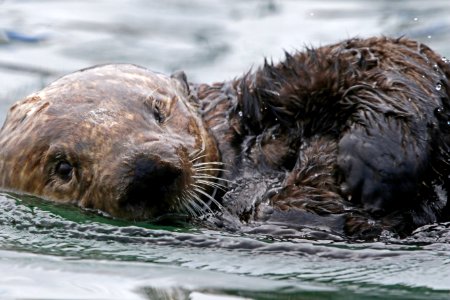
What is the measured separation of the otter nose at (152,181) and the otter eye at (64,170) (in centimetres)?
43

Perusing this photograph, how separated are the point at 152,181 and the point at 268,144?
0.95 meters

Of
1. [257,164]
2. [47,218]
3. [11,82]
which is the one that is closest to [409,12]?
[11,82]

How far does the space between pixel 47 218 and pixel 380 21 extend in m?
5.53

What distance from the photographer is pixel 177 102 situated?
17.4ft

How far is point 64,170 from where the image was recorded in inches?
196

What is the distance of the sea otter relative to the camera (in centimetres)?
474

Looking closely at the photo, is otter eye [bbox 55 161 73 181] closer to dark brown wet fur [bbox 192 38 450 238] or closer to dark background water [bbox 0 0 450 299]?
dark background water [bbox 0 0 450 299]

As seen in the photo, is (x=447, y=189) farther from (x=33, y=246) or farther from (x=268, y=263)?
(x=33, y=246)

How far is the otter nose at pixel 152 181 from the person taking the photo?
179 inches

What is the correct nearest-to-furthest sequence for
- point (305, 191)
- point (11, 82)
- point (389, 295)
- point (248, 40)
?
point (389, 295), point (305, 191), point (11, 82), point (248, 40)

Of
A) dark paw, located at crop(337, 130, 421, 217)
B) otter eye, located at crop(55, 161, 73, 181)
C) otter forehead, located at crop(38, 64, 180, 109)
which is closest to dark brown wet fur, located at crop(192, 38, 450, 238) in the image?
dark paw, located at crop(337, 130, 421, 217)

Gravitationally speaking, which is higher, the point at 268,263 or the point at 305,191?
the point at 305,191

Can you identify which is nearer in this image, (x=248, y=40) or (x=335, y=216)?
(x=335, y=216)

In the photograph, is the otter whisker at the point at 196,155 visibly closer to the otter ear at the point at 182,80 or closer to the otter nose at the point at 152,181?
the otter nose at the point at 152,181
